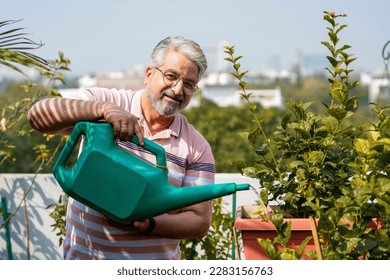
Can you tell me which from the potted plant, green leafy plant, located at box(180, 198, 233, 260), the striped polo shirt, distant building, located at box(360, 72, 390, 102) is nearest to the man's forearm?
the striped polo shirt

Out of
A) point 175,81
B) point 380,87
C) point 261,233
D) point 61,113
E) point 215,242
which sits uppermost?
point 380,87

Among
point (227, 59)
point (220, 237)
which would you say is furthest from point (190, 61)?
point (220, 237)

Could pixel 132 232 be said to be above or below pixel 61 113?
below

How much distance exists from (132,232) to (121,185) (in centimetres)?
29

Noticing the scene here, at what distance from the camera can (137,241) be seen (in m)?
1.78

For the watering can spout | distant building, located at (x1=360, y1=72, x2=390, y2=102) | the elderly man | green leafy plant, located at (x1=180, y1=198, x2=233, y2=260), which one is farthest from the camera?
green leafy plant, located at (x1=180, y1=198, x2=233, y2=260)

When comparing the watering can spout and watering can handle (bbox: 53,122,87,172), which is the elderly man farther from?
the watering can spout

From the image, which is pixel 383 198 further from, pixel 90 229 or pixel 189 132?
pixel 90 229

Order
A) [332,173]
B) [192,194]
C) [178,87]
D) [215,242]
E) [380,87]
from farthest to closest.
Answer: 1. [215,242]
2. [380,87]
3. [332,173]
4. [178,87]
5. [192,194]

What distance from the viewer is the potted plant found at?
152 cm

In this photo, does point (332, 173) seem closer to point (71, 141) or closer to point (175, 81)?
point (175, 81)

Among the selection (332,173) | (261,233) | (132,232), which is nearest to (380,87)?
(332,173)

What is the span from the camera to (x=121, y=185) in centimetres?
150

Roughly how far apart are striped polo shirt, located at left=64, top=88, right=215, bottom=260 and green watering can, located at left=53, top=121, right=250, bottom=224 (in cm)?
21
